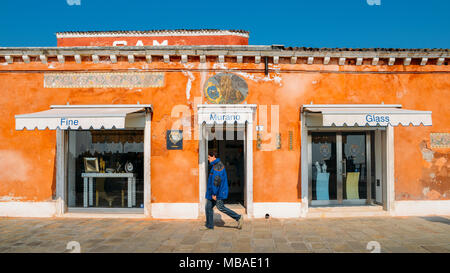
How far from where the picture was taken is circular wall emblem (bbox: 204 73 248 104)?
23.5 ft

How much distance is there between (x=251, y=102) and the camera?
7.18 metres

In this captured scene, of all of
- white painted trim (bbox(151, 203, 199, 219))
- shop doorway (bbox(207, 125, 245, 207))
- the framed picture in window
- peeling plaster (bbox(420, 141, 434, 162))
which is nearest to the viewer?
white painted trim (bbox(151, 203, 199, 219))

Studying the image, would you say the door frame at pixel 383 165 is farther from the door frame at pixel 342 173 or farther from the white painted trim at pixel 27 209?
the white painted trim at pixel 27 209

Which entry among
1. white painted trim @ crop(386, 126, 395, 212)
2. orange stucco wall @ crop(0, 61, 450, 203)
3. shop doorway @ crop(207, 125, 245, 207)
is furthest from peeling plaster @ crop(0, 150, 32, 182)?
white painted trim @ crop(386, 126, 395, 212)

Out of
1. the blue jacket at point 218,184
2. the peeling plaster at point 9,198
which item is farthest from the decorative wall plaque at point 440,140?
the peeling plaster at point 9,198

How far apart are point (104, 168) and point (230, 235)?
4.30 m

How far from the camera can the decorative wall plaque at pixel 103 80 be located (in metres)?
7.20

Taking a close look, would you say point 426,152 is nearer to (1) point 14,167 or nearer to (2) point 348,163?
(2) point 348,163

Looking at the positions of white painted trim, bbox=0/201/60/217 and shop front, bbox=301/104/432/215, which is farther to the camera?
shop front, bbox=301/104/432/215

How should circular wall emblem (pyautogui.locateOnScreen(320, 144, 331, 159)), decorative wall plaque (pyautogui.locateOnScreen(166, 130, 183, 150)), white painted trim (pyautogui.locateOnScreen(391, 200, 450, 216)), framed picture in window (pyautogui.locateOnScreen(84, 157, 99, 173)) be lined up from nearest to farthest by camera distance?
decorative wall plaque (pyautogui.locateOnScreen(166, 130, 183, 150)) → white painted trim (pyautogui.locateOnScreen(391, 200, 450, 216)) → framed picture in window (pyautogui.locateOnScreen(84, 157, 99, 173)) → circular wall emblem (pyautogui.locateOnScreen(320, 144, 331, 159))

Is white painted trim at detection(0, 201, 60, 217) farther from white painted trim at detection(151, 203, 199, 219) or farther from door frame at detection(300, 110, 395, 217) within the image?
door frame at detection(300, 110, 395, 217)

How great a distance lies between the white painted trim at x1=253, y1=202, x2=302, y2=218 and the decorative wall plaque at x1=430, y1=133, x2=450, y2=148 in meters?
4.22

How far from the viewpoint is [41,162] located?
716 centimetres

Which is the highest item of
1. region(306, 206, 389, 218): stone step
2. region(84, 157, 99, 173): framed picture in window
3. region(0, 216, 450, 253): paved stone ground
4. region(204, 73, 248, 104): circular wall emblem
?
region(204, 73, 248, 104): circular wall emblem
